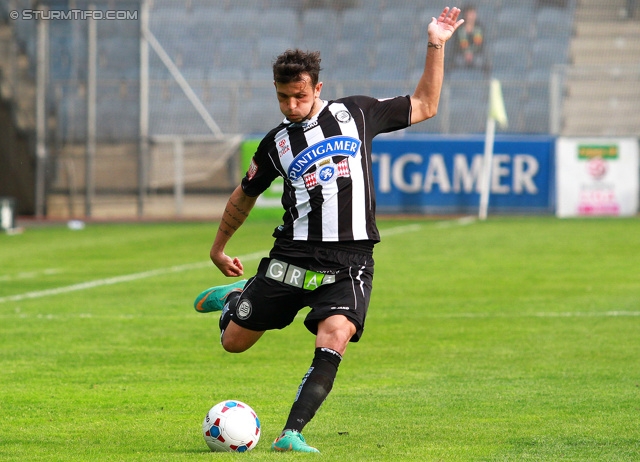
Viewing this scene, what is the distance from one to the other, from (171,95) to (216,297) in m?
21.2

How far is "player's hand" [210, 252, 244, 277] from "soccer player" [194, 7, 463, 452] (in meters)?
0.35

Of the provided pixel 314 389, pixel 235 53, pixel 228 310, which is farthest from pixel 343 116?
pixel 235 53

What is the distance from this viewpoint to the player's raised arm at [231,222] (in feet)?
19.1

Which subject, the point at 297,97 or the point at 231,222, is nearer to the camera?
the point at 297,97

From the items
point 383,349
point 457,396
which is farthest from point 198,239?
point 457,396

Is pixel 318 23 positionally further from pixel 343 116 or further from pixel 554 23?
pixel 343 116

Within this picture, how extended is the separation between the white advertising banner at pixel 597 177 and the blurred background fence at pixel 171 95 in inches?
77.3

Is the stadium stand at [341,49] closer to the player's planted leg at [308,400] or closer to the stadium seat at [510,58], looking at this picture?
the stadium seat at [510,58]

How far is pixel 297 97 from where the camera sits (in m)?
5.29

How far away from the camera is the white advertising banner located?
2441cm

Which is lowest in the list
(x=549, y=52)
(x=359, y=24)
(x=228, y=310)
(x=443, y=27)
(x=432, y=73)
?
(x=228, y=310)

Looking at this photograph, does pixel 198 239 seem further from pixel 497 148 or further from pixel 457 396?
pixel 457 396

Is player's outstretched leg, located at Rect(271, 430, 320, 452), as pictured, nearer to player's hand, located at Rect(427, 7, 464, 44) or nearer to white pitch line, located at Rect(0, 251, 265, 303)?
player's hand, located at Rect(427, 7, 464, 44)

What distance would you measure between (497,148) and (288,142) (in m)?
20.1
